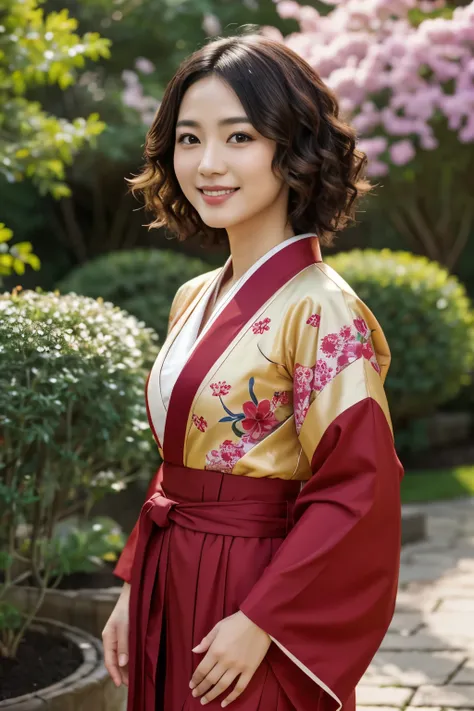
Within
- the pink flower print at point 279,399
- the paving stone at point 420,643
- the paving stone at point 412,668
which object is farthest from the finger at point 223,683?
the paving stone at point 420,643

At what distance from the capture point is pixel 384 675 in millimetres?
3656

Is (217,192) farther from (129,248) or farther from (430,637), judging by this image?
(129,248)

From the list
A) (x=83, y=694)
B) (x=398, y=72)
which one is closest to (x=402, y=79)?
(x=398, y=72)

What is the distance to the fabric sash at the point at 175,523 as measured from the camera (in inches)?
74.5

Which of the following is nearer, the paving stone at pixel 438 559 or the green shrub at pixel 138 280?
the paving stone at pixel 438 559

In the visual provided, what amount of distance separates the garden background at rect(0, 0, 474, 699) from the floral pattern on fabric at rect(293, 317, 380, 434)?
97 centimetres

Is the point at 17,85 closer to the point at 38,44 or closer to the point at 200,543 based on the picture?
the point at 38,44

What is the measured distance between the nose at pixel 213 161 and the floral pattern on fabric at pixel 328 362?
38 centimetres

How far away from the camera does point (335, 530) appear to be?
68.1 inches

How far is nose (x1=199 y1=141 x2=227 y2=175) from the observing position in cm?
191

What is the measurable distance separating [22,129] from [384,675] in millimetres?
2537

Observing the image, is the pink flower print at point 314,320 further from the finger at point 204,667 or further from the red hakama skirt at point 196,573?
the finger at point 204,667

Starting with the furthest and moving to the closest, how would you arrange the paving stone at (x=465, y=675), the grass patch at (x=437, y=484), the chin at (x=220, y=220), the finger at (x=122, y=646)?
the grass patch at (x=437, y=484) < the paving stone at (x=465, y=675) < the finger at (x=122, y=646) < the chin at (x=220, y=220)

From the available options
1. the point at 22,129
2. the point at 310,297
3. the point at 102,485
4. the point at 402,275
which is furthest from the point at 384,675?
the point at 402,275
